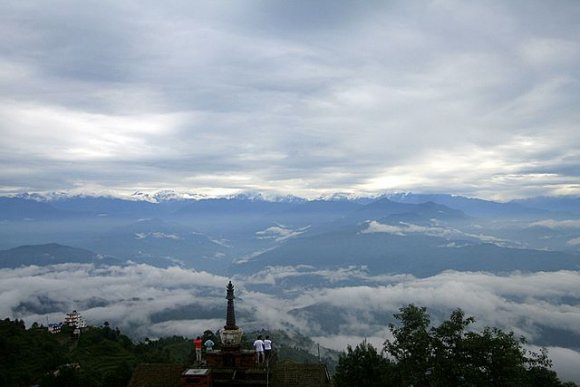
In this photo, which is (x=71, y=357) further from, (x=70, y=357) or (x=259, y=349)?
(x=259, y=349)

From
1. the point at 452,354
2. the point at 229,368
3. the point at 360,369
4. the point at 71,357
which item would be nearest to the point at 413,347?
the point at 452,354

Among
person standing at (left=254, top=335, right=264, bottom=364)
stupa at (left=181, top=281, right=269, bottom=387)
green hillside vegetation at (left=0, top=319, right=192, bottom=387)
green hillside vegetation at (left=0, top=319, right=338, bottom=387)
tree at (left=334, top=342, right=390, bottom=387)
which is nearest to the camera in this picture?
stupa at (left=181, top=281, right=269, bottom=387)

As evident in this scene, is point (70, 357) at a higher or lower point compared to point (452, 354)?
lower

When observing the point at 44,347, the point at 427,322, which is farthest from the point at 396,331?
the point at 44,347

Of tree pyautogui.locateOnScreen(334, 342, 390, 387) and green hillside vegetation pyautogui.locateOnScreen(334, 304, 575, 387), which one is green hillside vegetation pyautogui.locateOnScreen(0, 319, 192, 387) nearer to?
tree pyautogui.locateOnScreen(334, 342, 390, 387)

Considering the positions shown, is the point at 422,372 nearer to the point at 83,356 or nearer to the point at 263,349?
the point at 263,349

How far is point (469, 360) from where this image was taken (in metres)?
27.3

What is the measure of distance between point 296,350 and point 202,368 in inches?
6488

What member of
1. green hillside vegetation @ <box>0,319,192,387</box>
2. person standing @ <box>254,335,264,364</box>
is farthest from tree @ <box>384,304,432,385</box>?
green hillside vegetation @ <box>0,319,192,387</box>

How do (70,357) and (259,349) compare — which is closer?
(259,349)

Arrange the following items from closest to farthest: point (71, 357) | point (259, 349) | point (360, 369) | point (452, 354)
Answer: point (452, 354) → point (259, 349) → point (360, 369) → point (71, 357)

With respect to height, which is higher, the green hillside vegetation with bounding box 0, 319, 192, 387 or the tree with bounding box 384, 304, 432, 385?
the tree with bounding box 384, 304, 432, 385

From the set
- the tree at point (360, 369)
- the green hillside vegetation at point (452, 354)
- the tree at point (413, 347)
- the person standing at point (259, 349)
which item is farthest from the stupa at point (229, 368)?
the tree at point (413, 347)

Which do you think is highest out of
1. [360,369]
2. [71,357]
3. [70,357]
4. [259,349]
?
[259,349]
